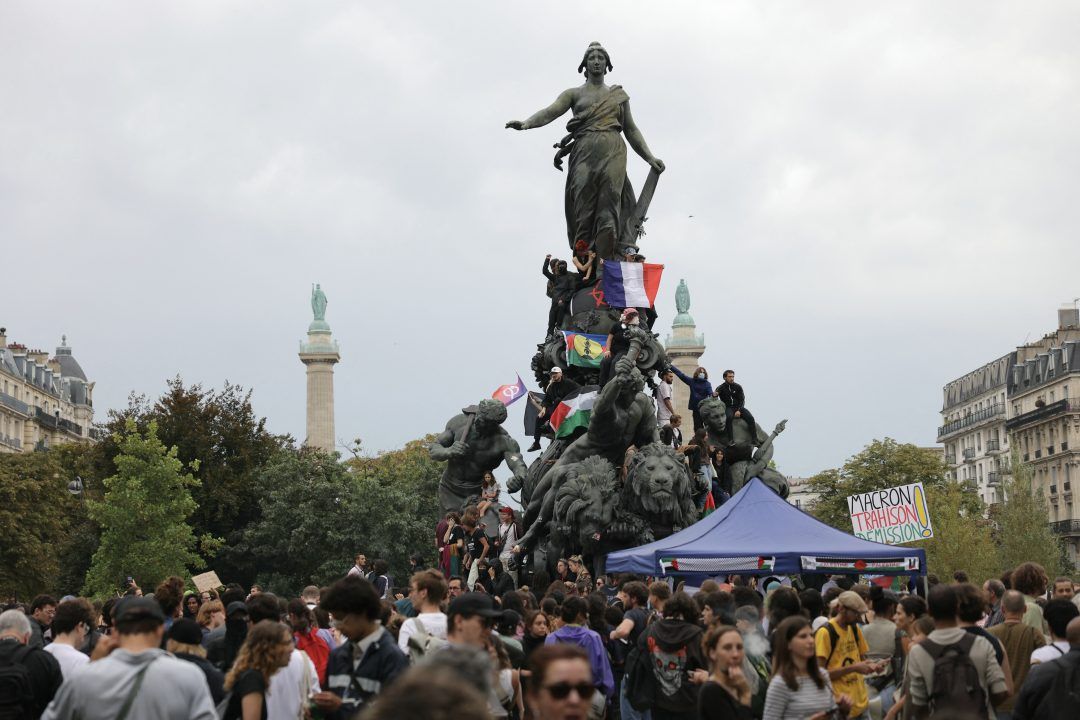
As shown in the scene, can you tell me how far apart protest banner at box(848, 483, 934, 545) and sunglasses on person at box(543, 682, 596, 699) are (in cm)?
1500

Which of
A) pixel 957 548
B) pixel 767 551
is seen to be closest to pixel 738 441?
pixel 767 551

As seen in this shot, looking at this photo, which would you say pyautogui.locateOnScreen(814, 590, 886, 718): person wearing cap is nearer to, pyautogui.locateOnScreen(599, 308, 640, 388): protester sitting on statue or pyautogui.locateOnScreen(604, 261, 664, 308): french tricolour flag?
pyautogui.locateOnScreen(599, 308, 640, 388): protester sitting on statue

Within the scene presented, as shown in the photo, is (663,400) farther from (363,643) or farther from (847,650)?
(363,643)

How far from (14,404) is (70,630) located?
76.7m

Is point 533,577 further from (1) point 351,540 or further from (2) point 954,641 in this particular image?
(1) point 351,540

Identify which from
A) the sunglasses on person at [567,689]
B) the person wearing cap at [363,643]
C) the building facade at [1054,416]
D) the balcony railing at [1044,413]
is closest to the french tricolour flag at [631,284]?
the person wearing cap at [363,643]

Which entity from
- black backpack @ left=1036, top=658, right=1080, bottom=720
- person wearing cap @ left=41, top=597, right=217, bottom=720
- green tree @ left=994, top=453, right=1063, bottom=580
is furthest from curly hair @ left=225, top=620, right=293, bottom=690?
green tree @ left=994, top=453, right=1063, bottom=580

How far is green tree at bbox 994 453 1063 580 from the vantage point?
53.9 meters

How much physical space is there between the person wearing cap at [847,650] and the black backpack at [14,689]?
14.4ft

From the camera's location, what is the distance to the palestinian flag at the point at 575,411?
23359 millimetres

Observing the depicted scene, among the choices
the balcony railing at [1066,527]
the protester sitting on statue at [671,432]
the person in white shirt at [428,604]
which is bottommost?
the person in white shirt at [428,604]

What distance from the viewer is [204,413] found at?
2146 inches

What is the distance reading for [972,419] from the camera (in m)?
95.9

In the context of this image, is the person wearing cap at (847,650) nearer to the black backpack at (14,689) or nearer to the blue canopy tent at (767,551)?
the black backpack at (14,689)
